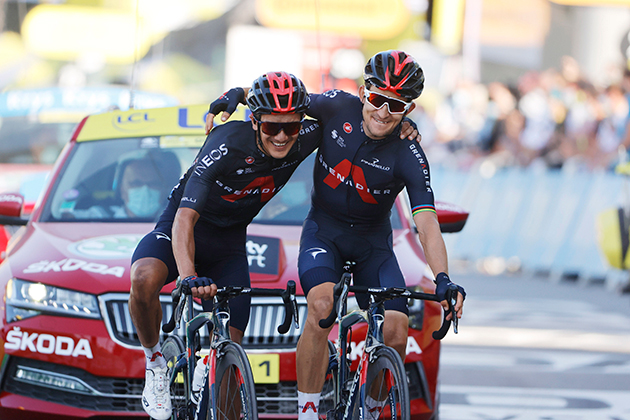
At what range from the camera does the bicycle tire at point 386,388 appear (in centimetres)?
380

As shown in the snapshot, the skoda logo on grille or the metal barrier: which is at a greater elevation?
the metal barrier

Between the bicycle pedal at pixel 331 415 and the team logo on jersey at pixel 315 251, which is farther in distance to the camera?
the team logo on jersey at pixel 315 251

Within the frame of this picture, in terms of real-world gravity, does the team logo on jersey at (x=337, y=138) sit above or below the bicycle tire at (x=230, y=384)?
above

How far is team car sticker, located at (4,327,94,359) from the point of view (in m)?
4.76

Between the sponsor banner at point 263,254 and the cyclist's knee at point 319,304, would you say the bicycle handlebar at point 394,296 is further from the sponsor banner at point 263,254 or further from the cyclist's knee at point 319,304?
the sponsor banner at point 263,254

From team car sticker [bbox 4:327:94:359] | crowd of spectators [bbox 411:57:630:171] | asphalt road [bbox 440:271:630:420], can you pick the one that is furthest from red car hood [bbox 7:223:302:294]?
crowd of spectators [bbox 411:57:630:171]

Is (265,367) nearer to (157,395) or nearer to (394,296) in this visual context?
(157,395)

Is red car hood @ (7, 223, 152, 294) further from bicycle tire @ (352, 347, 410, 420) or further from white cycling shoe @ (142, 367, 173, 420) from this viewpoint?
bicycle tire @ (352, 347, 410, 420)

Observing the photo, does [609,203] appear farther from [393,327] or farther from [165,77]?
[165,77]

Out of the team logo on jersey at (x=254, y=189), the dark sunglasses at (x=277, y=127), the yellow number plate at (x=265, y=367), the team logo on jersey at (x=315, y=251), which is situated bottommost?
the yellow number plate at (x=265, y=367)

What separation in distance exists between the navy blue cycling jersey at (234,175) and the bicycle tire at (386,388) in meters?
1.03

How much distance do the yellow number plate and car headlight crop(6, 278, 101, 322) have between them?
0.81 m

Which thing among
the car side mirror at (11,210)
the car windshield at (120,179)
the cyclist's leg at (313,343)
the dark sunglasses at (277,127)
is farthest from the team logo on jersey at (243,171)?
the car side mirror at (11,210)

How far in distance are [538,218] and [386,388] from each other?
12.3 meters
